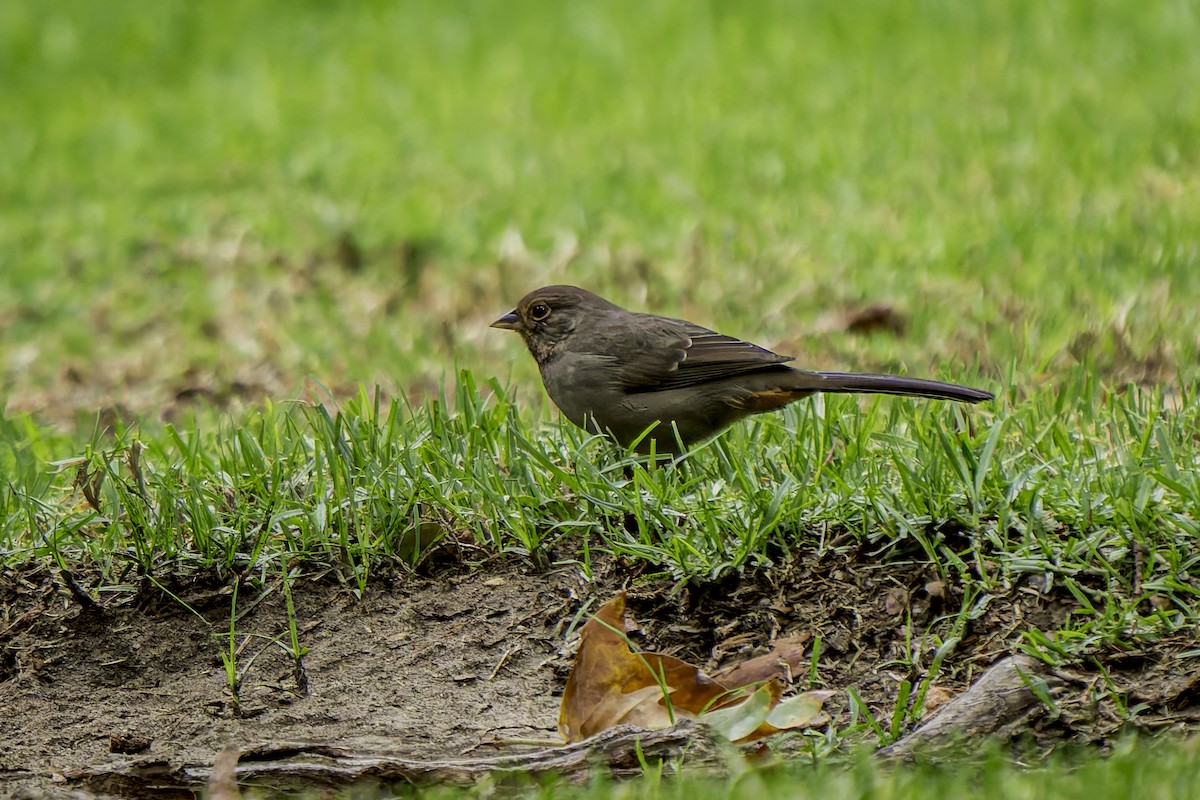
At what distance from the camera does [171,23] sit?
41.4 ft

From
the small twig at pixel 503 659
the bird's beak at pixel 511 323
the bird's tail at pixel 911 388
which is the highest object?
the bird's beak at pixel 511 323

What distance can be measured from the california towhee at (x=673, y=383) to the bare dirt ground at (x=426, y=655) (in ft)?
2.72

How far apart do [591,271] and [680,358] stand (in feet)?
9.52

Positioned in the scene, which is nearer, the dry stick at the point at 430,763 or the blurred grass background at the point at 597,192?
the dry stick at the point at 430,763

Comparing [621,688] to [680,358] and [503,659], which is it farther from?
[680,358]

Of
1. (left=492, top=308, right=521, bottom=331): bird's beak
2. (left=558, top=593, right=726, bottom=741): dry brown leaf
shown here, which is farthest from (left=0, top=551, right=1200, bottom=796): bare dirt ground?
(left=492, top=308, right=521, bottom=331): bird's beak

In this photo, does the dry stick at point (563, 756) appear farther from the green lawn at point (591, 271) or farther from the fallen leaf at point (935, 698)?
the green lawn at point (591, 271)

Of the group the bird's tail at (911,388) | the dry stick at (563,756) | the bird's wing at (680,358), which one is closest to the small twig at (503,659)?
the dry stick at (563,756)

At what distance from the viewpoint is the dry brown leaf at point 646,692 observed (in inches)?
141

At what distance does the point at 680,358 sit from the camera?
5.21 meters

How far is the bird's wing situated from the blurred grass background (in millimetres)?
906

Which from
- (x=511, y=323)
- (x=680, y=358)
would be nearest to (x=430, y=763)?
(x=680, y=358)

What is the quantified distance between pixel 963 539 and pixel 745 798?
144 centimetres

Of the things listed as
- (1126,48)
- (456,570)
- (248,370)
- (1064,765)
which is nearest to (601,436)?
(456,570)
